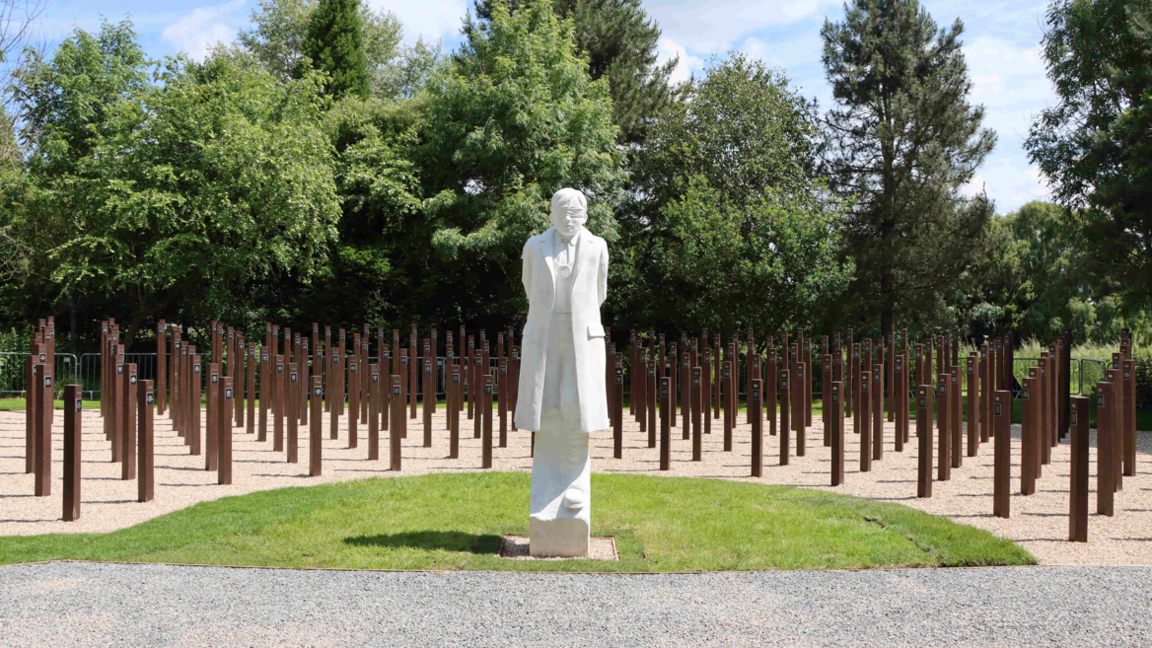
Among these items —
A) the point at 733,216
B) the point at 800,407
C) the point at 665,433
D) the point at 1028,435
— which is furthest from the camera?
the point at 733,216

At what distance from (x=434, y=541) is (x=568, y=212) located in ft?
9.08

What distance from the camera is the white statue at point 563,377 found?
7238mm

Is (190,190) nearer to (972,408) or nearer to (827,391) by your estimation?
(827,391)

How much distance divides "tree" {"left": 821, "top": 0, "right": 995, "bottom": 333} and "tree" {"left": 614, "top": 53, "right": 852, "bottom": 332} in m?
1.25

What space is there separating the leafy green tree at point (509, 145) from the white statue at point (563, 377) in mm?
14973

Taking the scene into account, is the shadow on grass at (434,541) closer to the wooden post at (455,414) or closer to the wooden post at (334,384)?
the wooden post at (455,414)

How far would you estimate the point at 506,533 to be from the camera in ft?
26.1

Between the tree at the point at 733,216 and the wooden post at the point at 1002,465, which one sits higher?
the tree at the point at 733,216

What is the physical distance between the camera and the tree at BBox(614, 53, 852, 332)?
76.7 ft

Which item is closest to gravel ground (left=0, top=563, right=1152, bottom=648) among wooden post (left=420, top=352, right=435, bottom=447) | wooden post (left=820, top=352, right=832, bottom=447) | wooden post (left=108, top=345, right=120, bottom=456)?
wooden post (left=108, top=345, right=120, bottom=456)

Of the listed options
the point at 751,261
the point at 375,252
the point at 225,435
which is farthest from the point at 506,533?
the point at 375,252

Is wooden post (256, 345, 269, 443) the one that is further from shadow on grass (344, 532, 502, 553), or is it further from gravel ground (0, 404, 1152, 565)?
shadow on grass (344, 532, 502, 553)

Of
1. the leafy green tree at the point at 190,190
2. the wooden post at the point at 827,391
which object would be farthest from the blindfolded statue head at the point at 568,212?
the leafy green tree at the point at 190,190

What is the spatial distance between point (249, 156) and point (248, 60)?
10197mm
